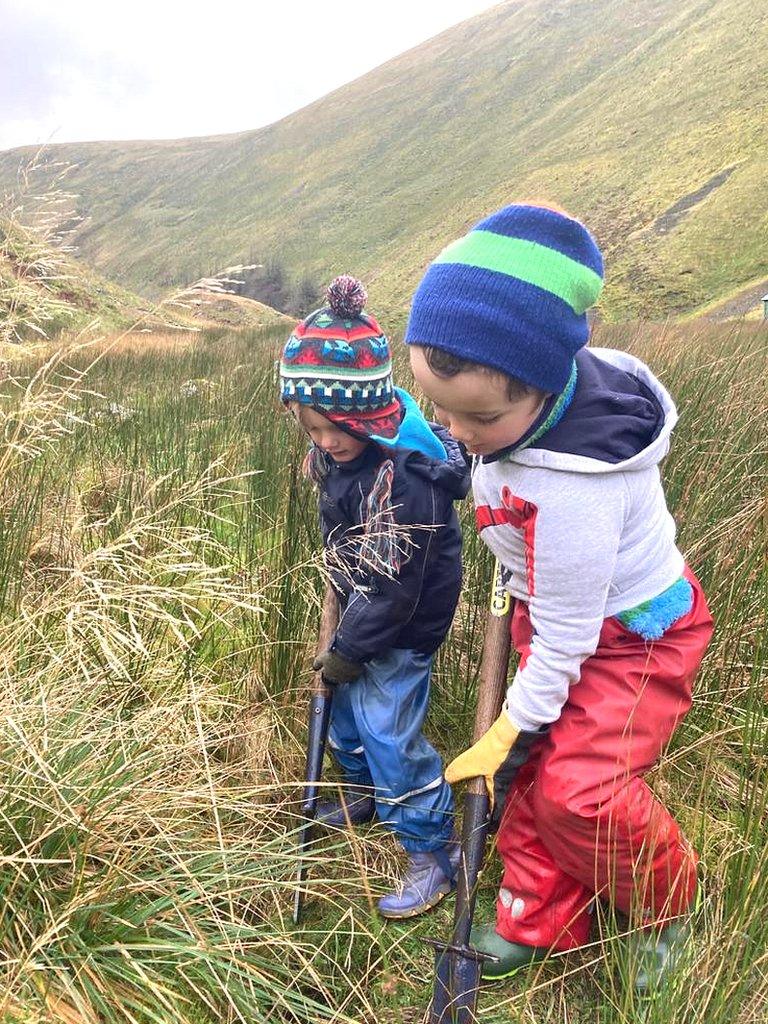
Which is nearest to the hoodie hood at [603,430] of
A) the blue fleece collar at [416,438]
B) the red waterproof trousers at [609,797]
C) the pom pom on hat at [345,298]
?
the red waterproof trousers at [609,797]

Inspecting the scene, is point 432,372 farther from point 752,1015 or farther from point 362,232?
point 362,232

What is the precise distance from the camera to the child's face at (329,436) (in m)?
1.66

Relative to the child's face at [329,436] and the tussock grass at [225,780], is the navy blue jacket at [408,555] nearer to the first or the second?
the child's face at [329,436]

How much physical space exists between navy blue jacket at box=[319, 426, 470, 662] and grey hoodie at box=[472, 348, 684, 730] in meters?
0.28

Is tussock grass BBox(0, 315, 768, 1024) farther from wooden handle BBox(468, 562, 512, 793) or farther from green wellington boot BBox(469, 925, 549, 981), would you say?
wooden handle BBox(468, 562, 512, 793)

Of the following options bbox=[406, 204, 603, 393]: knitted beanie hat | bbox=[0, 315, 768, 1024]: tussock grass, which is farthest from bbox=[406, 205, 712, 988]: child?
bbox=[0, 315, 768, 1024]: tussock grass

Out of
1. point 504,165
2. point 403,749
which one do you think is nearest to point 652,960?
point 403,749

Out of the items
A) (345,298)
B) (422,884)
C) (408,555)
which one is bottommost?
(422,884)

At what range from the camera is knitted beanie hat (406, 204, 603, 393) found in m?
1.09

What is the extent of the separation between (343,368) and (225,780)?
3.49ft

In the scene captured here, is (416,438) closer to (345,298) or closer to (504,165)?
(345,298)

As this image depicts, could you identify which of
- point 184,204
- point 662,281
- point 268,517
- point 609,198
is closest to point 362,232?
point 609,198

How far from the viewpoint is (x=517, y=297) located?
1089mm

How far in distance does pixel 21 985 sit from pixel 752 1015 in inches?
44.2
